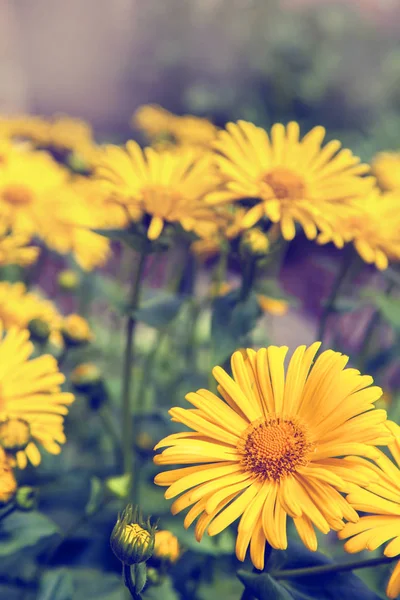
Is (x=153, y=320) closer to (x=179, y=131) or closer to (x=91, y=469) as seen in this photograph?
(x=91, y=469)

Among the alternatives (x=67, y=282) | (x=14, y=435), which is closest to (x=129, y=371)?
(x=14, y=435)

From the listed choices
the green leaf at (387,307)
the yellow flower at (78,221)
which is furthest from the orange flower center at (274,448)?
the yellow flower at (78,221)

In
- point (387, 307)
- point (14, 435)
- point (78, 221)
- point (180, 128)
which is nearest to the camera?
point (14, 435)

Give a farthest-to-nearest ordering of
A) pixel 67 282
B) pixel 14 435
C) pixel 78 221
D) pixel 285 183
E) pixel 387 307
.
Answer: pixel 67 282, pixel 78 221, pixel 387 307, pixel 285 183, pixel 14 435

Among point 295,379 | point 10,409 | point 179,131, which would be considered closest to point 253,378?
point 295,379

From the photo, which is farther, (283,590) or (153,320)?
(153,320)

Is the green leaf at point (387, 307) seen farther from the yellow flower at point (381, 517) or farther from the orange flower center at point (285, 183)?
the yellow flower at point (381, 517)

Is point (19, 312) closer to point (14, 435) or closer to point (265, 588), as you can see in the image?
point (14, 435)
